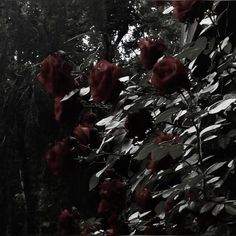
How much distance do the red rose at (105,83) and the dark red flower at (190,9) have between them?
0.58ft

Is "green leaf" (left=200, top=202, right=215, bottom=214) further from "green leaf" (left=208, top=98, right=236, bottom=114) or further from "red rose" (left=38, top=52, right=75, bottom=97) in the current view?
"red rose" (left=38, top=52, right=75, bottom=97)

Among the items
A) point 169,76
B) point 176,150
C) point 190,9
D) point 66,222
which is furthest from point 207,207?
point 66,222

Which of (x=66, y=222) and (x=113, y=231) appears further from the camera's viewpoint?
(x=66, y=222)

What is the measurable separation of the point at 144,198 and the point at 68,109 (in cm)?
27

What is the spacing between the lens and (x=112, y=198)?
1.42 metres

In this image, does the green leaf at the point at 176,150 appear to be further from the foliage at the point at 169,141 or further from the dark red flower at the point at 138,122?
the dark red flower at the point at 138,122

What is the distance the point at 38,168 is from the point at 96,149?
32.9 ft

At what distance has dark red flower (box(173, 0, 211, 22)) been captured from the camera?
1.11 metres

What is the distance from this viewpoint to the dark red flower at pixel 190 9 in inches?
43.7

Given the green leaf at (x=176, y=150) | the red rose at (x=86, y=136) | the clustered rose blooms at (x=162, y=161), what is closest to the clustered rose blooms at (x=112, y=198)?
the red rose at (x=86, y=136)

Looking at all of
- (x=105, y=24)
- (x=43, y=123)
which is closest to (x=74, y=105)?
(x=105, y=24)

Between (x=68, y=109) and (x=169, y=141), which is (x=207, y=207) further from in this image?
(x=68, y=109)

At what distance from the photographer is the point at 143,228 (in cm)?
139

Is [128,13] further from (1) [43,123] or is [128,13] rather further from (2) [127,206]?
(2) [127,206]
